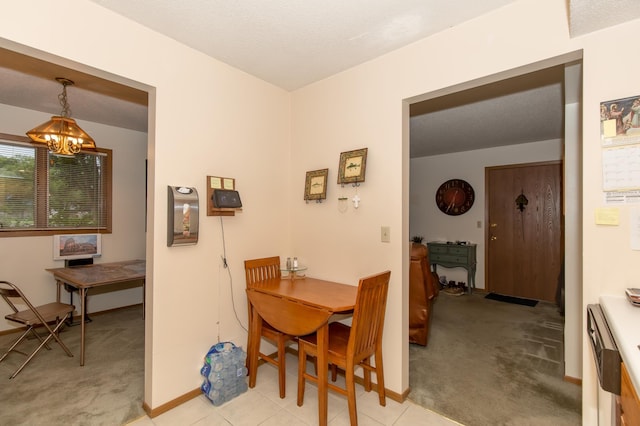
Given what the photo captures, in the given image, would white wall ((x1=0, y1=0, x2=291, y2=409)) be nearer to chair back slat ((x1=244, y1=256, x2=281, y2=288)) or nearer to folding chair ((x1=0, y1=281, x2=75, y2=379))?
chair back slat ((x1=244, y1=256, x2=281, y2=288))

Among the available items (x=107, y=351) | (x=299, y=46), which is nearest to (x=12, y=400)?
(x=107, y=351)

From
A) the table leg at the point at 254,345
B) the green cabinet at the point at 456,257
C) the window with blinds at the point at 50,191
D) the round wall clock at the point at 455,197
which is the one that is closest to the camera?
the table leg at the point at 254,345

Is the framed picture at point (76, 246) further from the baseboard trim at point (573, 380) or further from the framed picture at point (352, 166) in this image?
the baseboard trim at point (573, 380)

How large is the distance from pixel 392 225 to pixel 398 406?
Answer: 1.23 meters

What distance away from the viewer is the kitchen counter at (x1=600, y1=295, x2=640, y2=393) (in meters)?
0.84

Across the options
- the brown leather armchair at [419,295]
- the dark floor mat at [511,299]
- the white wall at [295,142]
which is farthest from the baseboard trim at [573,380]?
the dark floor mat at [511,299]

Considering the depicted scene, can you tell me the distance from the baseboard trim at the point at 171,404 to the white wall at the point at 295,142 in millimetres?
38

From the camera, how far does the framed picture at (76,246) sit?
358 cm

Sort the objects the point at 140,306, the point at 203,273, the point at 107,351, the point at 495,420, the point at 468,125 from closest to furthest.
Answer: the point at 495,420 → the point at 203,273 → the point at 107,351 → the point at 468,125 → the point at 140,306

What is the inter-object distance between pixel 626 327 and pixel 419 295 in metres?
1.86

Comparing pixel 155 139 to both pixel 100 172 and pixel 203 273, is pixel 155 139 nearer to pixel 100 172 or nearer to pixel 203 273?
pixel 203 273

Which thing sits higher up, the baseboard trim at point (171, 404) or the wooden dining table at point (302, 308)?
the wooden dining table at point (302, 308)

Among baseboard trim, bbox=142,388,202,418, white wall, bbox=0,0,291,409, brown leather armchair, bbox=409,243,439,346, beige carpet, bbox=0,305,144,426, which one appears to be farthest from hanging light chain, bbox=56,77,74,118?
brown leather armchair, bbox=409,243,439,346

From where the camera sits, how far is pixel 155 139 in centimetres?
201
